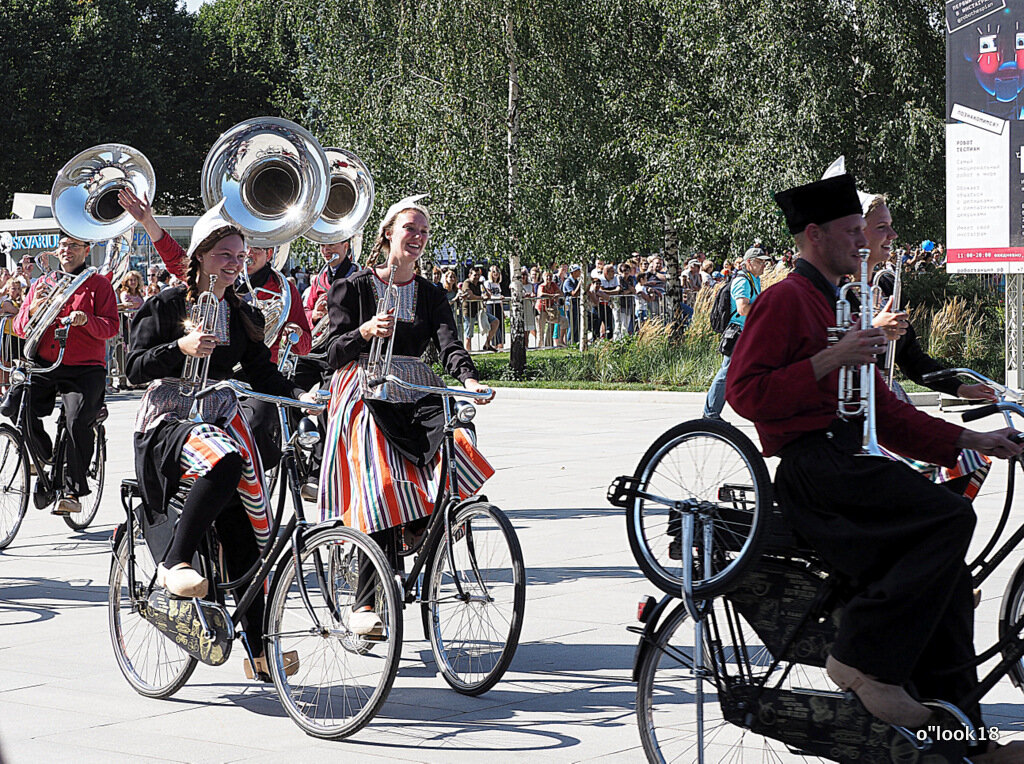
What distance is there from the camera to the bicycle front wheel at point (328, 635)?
16.9 feet

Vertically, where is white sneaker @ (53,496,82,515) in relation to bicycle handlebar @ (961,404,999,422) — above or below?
below

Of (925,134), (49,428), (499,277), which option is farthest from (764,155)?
(49,428)

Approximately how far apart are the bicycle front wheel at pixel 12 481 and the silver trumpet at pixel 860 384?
275 inches

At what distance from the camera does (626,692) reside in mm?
5801

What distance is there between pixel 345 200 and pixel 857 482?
7220 mm

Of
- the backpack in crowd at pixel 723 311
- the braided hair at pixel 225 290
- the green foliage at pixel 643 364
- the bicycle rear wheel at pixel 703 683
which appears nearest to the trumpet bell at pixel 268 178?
the braided hair at pixel 225 290

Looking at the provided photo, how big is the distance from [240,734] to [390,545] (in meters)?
1.23

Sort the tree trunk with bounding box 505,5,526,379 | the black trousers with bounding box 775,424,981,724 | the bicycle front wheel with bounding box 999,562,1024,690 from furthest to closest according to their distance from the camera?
the tree trunk with bounding box 505,5,526,379
the bicycle front wheel with bounding box 999,562,1024,690
the black trousers with bounding box 775,424,981,724

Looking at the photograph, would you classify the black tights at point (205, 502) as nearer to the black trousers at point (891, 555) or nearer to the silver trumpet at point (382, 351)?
the silver trumpet at point (382, 351)

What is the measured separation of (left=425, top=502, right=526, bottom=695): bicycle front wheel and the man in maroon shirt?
5.74 feet

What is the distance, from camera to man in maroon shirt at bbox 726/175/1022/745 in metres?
3.82

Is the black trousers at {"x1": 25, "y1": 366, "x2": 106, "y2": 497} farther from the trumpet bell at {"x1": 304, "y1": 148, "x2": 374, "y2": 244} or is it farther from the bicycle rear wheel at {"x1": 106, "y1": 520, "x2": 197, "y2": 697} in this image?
the bicycle rear wheel at {"x1": 106, "y1": 520, "x2": 197, "y2": 697}

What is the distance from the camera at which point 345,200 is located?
10.6 m

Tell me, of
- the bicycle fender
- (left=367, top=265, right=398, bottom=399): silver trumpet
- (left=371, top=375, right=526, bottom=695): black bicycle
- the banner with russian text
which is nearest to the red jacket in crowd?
(left=367, top=265, right=398, bottom=399): silver trumpet
